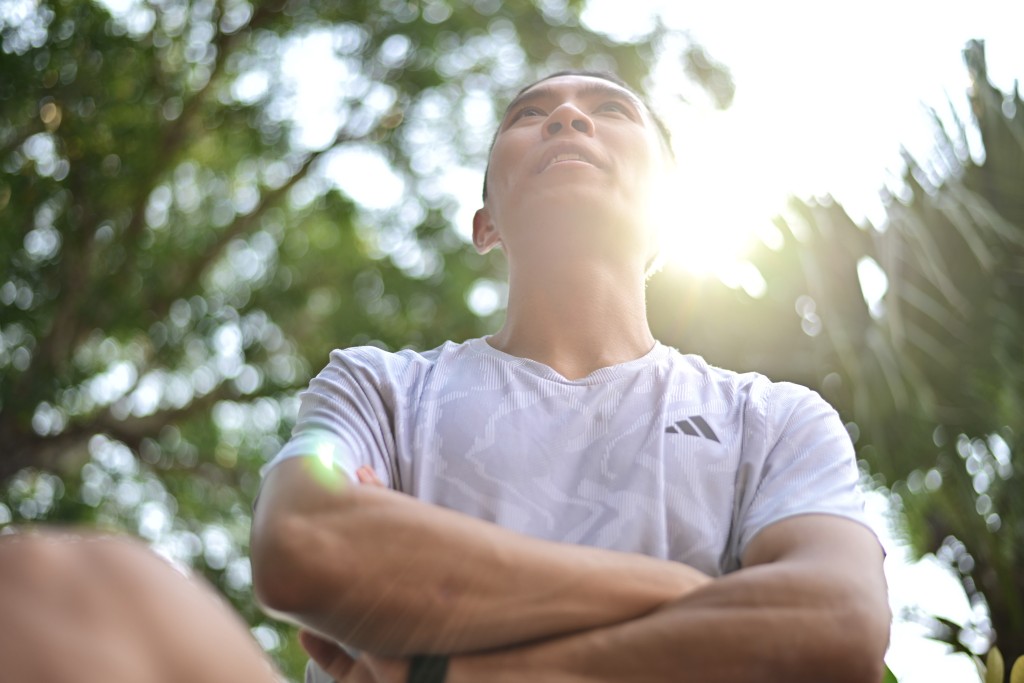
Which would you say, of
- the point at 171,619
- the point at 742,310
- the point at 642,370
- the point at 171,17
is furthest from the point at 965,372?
the point at 171,17

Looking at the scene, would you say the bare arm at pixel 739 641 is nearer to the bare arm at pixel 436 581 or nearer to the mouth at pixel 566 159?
the bare arm at pixel 436 581

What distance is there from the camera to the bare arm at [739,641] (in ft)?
4.56

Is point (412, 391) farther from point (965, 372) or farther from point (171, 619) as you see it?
point (965, 372)

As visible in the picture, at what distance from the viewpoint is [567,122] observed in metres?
Answer: 2.07

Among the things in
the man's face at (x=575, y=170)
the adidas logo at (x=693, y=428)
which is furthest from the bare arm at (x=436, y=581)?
the man's face at (x=575, y=170)

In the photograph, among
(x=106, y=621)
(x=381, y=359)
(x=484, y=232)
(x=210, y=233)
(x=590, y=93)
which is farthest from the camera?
(x=210, y=233)

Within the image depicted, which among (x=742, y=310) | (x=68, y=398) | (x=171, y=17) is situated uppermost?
(x=742, y=310)

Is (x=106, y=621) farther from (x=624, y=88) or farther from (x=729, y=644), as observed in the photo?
(x=624, y=88)

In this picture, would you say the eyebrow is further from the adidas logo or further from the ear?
the adidas logo

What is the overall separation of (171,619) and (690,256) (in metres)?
3.93

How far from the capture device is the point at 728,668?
1.39m

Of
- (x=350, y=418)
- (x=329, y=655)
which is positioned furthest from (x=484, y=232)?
(x=329, y=655)

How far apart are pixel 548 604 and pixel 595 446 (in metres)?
0.40

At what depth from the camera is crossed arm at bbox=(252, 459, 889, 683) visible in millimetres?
1397
